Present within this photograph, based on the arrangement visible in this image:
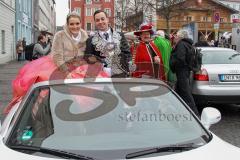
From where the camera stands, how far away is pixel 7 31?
3244 centimetres

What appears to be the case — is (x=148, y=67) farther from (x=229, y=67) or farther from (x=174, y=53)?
(x=229, y=67)

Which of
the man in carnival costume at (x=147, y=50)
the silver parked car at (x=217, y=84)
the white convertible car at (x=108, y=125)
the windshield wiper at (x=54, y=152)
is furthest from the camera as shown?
the silver parked car at (x=217, y=84)

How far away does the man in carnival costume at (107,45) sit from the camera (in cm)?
609

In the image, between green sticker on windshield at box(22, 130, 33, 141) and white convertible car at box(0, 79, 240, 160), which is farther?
green sticker on windshield at box(22, 130, 33, 141)

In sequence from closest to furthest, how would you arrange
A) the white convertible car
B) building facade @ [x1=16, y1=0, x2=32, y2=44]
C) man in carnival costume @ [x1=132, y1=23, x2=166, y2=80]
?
the white convertible car
man in carnival costume @ [x1=132, y1=23, x2=166, y2=80]
building facade @ [x1=16, y1=0, x2=32, y2=44]

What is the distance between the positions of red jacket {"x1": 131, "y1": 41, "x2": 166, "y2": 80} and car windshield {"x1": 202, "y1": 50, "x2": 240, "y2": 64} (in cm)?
215

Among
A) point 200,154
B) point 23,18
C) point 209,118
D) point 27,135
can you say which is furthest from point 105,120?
point 23,18

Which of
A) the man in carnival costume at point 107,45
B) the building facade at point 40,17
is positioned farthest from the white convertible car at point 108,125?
the building facade at point 40,17

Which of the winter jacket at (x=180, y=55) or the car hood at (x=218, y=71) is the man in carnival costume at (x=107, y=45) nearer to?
the winter jacket at (x=180, y=55)

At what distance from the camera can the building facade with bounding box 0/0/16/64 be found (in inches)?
1177

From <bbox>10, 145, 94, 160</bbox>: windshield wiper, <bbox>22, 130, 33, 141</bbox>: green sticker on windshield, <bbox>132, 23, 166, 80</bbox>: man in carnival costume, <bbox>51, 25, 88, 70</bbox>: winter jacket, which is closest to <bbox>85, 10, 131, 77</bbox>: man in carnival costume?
<bbox>51, 25, 88, 70</bbox>: winter jacket

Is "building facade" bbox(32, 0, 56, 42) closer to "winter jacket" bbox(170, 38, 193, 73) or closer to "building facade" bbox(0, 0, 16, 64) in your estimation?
"building facade" bbox(0, 0, 16, 64)

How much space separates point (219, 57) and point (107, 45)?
4.58 metres

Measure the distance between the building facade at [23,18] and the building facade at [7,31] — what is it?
2.19 m
